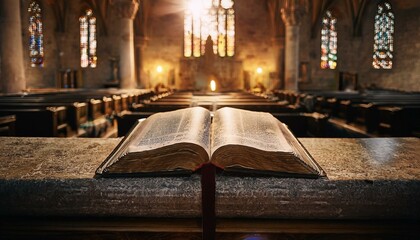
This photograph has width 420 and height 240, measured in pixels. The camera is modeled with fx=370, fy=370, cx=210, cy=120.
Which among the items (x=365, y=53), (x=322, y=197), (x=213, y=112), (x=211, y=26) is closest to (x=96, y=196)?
(x=322, y=197)

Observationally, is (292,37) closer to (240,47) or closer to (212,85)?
(212,85)

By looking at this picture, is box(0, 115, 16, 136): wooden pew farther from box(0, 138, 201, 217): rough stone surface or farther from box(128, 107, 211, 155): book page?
box(0, 138, 201, 217): rough stone surface

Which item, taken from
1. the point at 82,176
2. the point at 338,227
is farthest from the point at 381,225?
the point at 82,176

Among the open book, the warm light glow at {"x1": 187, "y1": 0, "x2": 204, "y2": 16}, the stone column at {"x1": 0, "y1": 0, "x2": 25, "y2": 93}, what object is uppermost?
the warm light glow at {"x1": 187, "y1": 0, "x2": 204, "y2": 16}

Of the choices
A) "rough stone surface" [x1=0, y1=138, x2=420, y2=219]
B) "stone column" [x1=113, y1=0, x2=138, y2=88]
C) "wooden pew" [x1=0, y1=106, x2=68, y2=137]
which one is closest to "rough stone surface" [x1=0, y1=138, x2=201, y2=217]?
"rough stone surface" [x1=0, y1=138, x2=420, y2=219]

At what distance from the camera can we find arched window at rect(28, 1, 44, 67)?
22203 mm

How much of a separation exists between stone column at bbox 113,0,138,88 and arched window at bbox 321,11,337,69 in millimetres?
12610

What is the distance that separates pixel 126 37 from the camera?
689 inches

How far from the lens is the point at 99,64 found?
23.8m

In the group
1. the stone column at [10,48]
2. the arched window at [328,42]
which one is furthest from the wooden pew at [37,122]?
the arched window at [328,42]

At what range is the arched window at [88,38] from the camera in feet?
78.4

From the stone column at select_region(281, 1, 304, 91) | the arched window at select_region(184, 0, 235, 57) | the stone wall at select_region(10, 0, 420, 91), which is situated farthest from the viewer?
the arched window at select_region(184, 0, 235, 57)

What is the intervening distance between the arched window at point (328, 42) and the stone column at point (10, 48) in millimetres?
17975

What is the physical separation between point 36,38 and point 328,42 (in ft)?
59.7
